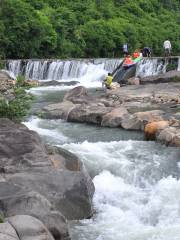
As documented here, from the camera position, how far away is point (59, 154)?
1262 centimetres

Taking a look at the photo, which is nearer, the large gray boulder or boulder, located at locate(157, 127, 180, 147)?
the large gray boulder

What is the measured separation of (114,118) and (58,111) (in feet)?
8.65

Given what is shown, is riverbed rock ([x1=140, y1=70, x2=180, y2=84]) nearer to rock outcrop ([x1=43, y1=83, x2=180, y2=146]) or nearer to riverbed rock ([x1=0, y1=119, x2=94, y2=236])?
rock outcrop ([x1=43, y1=83, x2=180, y2=146])

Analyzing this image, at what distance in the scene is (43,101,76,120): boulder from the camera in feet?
63.9

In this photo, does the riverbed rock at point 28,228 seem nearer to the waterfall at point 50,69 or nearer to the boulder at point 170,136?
the boulder at point 170,136

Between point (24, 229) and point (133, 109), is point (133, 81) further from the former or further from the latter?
point (24, 229)

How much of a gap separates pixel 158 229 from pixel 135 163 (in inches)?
135

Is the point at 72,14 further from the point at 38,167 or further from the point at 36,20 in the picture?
the point at 38,167

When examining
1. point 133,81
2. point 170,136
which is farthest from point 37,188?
point 133,81

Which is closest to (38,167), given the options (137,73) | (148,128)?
(148,128)

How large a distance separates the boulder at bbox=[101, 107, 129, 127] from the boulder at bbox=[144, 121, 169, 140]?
71.4 inches

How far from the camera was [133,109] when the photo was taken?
19.6 meters

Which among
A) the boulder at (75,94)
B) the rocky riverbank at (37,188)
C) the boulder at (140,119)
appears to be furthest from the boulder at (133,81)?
the rocky riverbank at (37,188)

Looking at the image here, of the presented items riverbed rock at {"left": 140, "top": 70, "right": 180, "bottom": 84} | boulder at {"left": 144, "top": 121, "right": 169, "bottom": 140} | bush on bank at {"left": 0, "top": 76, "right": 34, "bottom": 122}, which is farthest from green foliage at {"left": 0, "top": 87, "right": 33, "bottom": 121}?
riverbed rock at {"left": 140, "top": 70, "right": 180, "bottom": 84}
